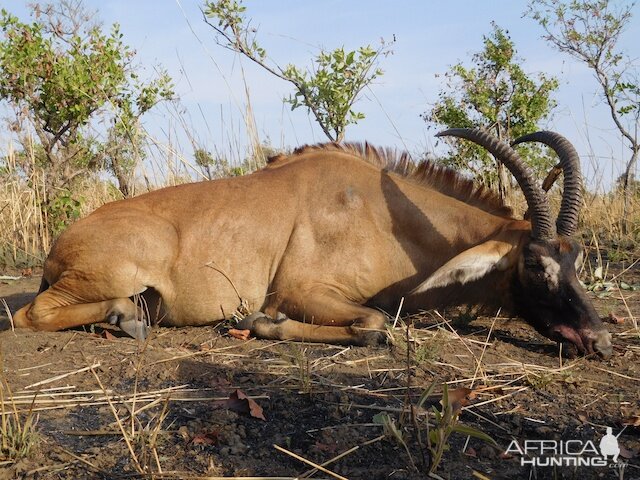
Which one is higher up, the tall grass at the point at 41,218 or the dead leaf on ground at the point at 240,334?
the tall grass at the point at 41,218

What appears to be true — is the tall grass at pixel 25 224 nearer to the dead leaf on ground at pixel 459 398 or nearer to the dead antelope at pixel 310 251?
the dead antelope at pixel 310 251

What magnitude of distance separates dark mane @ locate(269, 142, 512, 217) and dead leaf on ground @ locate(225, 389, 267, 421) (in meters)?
2.83

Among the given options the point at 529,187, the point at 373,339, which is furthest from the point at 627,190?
the point at 373,339

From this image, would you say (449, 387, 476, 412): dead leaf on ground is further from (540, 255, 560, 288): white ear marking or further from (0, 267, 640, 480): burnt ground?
(540, 255, 560, 288): white ear marking

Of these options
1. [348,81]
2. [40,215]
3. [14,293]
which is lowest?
[14,293]

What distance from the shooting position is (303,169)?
5.78 metres

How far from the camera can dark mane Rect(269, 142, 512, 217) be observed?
5.77 metres

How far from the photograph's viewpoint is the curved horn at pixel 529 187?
197 inches

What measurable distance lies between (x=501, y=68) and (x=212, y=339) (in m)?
6.07

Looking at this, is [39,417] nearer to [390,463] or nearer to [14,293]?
[390,463]

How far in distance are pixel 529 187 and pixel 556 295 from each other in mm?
763

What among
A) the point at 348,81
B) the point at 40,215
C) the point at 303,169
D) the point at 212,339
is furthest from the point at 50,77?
the point at 212,339

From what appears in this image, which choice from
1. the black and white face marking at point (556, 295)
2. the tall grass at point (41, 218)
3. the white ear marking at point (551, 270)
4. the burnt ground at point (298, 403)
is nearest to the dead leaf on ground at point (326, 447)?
the burnt ground at point (298, 403)

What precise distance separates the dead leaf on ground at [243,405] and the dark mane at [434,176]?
2.83 meters
